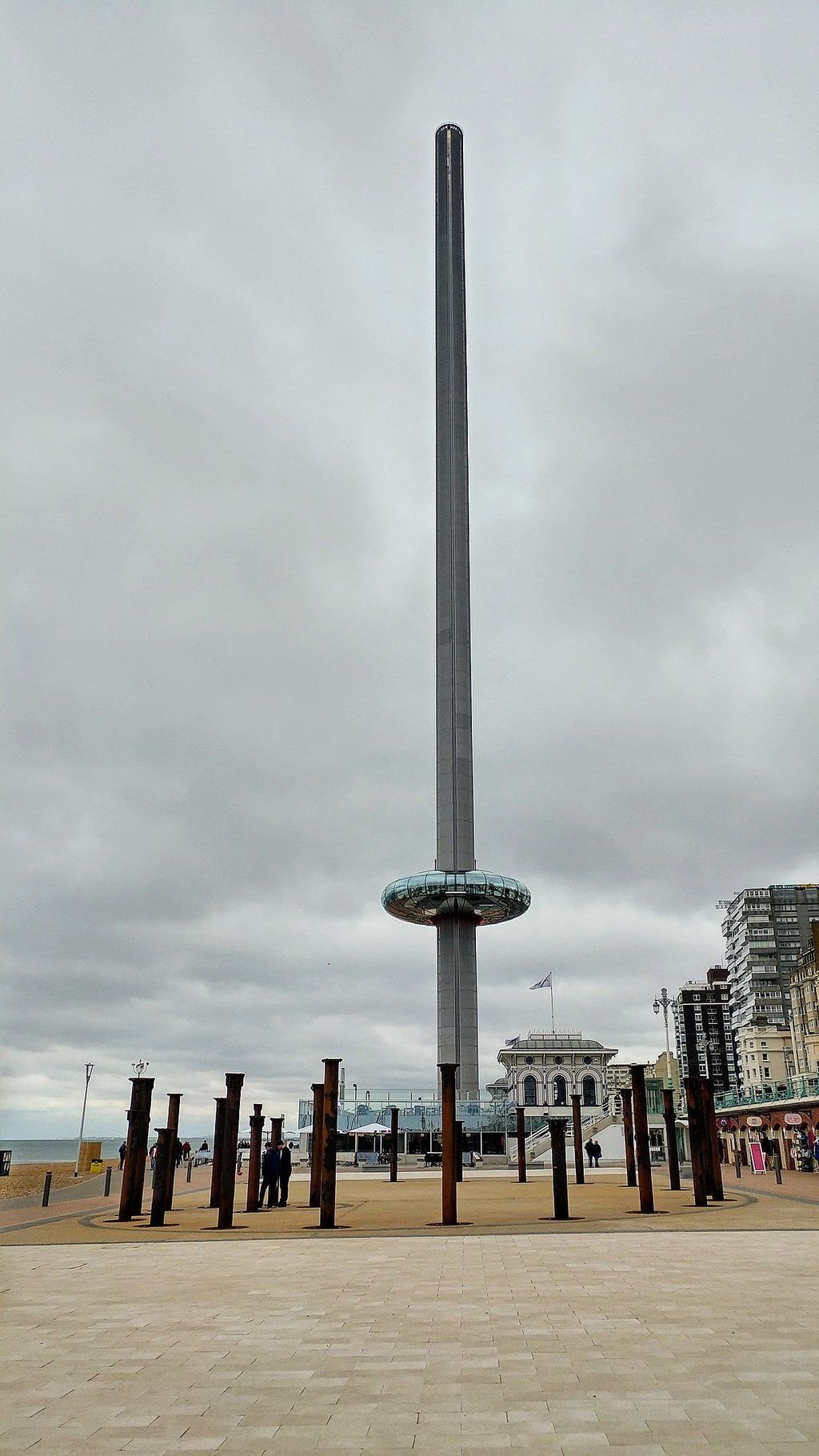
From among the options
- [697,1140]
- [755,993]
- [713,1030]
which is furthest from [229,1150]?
[713,1030]

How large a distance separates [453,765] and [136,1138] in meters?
56.9

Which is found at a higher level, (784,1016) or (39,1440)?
(784,1016)

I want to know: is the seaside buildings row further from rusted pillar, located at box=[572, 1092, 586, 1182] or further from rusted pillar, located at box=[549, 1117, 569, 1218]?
rusted pillar, located at box=[549, 1117, 569, 1218]

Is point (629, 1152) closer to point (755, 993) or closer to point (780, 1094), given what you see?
point (780, 1094)

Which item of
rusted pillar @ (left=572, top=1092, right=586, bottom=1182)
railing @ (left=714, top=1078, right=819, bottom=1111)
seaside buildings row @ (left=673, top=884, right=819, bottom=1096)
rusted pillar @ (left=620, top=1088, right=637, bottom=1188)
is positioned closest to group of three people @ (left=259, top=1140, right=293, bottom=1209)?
rusted pillar @ (left=620, top=1088, right=637, bottom=1188)

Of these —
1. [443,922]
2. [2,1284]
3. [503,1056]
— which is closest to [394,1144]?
[2,1284]

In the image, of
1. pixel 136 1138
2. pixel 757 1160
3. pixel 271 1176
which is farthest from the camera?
pixel 757 1160

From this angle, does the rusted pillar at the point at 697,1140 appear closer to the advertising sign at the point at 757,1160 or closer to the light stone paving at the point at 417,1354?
the light stone paving at the point at 417,1354

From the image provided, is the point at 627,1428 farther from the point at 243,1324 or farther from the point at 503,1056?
the point at 503,1056

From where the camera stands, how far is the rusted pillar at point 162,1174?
1970 centimetres

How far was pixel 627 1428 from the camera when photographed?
6.58m

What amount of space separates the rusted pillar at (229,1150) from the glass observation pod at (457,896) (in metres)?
52.2

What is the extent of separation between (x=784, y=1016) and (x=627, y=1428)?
13152 centimetres

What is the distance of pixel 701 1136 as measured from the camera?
22922 millimetres
